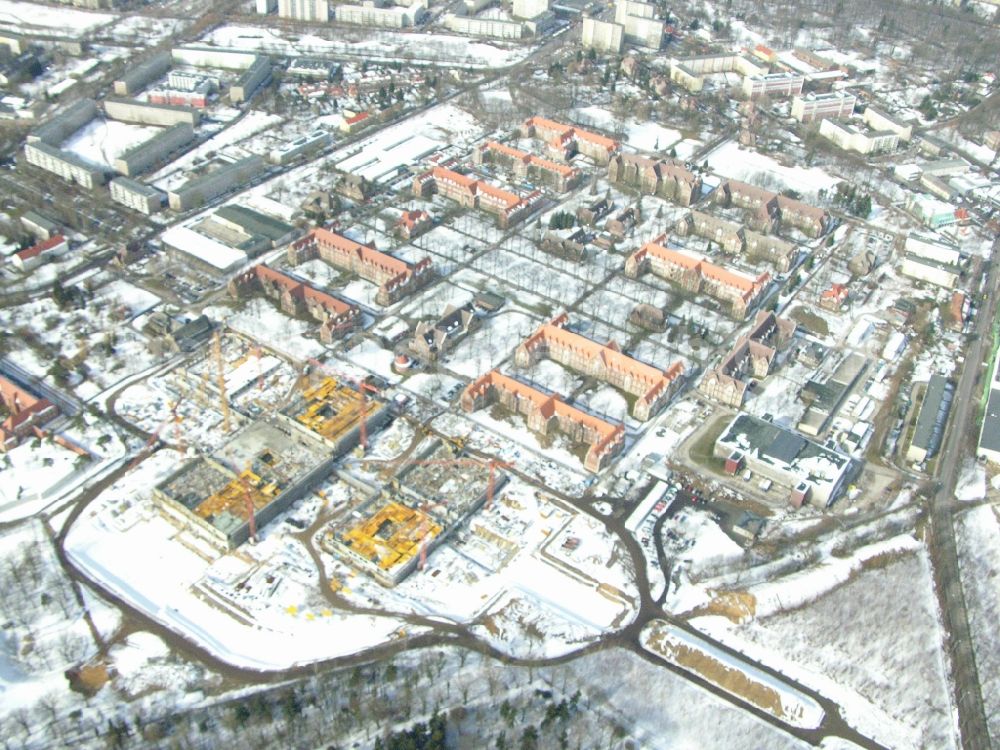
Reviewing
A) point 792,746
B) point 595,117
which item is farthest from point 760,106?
point 792,746

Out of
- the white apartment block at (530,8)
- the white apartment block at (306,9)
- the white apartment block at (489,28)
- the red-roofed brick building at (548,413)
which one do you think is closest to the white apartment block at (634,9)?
the white apartment block at (530,8)

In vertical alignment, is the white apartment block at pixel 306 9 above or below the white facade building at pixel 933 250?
above

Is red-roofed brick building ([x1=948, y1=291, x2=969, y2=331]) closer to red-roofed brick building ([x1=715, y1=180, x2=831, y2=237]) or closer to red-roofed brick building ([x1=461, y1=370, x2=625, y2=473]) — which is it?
red-roofed brick building ([x1=715, y1=180, x2=831, y2=237])

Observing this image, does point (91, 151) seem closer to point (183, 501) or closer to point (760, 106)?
point (183, 501)

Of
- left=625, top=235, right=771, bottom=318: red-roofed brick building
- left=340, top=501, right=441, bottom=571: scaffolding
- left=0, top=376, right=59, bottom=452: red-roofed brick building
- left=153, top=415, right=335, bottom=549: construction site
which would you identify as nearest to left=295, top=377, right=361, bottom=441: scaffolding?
left=153, top=415, right=335, bottom=549: construction site

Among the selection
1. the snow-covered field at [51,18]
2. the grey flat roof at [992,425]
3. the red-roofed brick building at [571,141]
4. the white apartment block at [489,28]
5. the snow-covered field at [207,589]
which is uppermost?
the white apartment block at [489,28]

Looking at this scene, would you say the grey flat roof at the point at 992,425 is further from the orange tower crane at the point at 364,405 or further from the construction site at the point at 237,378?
the construction site at the point at 237,378

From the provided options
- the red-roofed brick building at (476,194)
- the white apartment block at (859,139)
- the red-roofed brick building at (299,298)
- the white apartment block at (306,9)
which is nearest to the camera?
the red-roofed brick building at (299,298)
